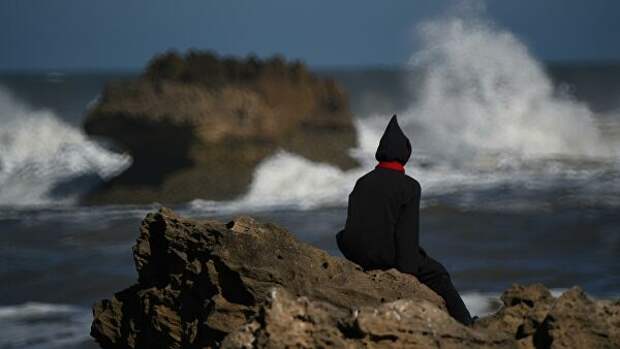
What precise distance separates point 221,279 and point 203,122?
1136cm

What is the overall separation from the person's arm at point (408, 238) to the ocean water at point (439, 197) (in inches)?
123

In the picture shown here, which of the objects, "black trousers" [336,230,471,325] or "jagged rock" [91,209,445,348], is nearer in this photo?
"jagged rock" [91,209,445,348]

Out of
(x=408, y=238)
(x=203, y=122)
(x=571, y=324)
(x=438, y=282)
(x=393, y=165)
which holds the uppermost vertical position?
(x=203, y=122)

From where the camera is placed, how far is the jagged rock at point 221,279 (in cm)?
501

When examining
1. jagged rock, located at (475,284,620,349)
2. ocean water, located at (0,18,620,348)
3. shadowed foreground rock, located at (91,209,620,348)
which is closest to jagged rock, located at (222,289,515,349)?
shadowed foreground rock, located at (91,209,620,348)

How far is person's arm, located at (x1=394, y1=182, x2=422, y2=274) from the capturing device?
5.37m

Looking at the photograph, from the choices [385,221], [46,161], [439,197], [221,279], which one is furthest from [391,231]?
[46,161]

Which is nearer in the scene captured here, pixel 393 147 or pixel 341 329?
pixel 341 329

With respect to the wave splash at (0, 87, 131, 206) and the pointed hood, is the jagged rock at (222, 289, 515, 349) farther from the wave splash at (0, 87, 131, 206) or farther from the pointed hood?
the wave splash at (0, 87, 131, 206)

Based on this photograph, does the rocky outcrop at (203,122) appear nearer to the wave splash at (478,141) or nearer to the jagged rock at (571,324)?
the wave splash at (478,141)

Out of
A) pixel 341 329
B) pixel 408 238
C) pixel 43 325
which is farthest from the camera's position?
pixel 43 325

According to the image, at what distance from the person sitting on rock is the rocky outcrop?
10720 mm

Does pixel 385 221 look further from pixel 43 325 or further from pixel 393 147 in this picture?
pixel 43 325

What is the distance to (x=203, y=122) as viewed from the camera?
16.5 metres
